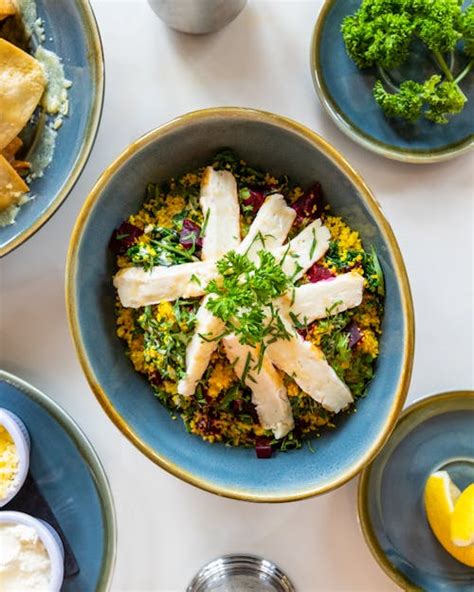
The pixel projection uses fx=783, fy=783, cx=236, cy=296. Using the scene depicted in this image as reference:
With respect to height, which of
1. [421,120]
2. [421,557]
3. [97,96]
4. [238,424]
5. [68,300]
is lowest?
[421,557]

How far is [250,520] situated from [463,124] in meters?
0.94

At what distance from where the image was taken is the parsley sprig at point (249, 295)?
137cm

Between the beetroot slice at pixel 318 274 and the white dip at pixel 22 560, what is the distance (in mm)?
735

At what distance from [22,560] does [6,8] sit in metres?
1.07

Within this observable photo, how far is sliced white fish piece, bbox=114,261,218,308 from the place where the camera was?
1444 mm

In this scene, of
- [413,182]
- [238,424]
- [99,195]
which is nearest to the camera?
[99,195]

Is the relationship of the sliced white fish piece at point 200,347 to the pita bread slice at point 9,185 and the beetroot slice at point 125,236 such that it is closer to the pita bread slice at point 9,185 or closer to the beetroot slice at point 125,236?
the beetroot slice at point 125,236

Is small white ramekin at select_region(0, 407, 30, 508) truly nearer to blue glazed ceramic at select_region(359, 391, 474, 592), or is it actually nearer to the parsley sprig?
the parsley sprig

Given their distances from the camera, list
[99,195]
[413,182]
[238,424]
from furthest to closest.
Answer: [413,182]
[238,424]
[99,195]

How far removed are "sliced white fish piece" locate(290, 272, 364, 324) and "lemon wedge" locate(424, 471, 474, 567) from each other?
43 cm

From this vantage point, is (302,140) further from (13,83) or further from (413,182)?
(13,83)

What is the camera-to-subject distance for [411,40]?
156 cm

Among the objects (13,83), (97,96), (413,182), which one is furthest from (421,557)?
(13,83)

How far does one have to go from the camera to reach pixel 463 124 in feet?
5.22
